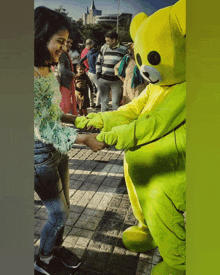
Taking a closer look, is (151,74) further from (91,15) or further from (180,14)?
(91,15)

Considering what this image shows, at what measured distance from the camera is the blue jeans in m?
1.61

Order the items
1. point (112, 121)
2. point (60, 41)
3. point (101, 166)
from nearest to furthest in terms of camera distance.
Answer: point (60, 41), point (112, 121), point (101, 166)

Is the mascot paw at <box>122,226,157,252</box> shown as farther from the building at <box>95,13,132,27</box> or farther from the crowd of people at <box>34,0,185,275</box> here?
the building at <box>95,13,132,27</box>

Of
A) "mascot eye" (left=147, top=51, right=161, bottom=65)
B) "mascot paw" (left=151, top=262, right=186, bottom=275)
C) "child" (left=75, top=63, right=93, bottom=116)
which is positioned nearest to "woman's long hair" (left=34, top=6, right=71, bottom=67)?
"child" (left=75, top=63, right=93, bottom=116)

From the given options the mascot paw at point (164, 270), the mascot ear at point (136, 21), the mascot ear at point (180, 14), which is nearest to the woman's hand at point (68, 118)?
the mascot ear at point (136, 21)

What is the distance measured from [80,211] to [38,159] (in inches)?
19.0

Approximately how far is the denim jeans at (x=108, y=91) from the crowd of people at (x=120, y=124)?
0.04 meters

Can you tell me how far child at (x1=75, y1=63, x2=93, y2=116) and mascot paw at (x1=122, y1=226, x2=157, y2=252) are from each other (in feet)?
2.67

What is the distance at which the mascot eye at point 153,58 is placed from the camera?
1536mm

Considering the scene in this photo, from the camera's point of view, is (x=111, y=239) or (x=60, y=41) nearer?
(x=60, y=41)

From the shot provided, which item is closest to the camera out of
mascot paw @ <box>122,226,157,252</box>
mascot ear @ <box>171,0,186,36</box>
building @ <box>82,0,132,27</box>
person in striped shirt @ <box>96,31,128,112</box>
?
mascot ear @ <box>171,0,186,36</box>
